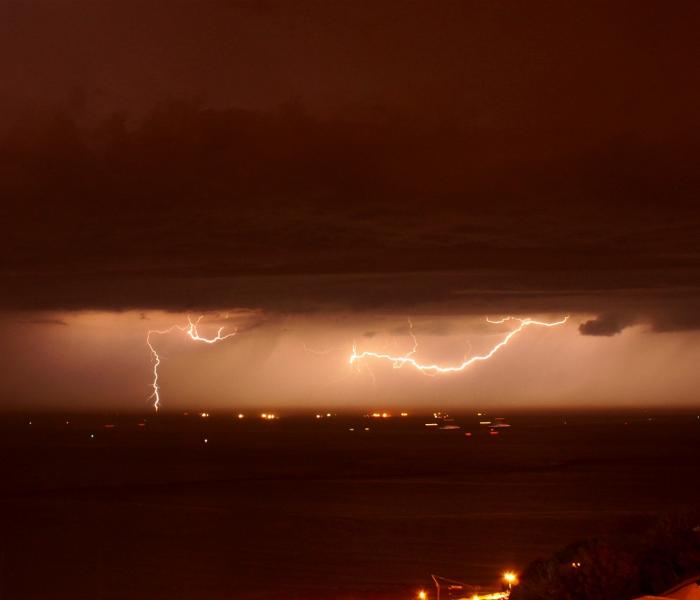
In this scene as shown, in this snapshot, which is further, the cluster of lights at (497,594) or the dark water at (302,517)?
the dark water at (302,517)

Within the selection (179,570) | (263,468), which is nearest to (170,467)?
(263,468)

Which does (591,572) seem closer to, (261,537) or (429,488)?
(261,537)

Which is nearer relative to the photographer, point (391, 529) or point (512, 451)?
point (391, 529)

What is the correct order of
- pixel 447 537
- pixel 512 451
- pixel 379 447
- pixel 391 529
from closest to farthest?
pixel 447 537
pixel 391 529
pixel 512 451
pixel 379 447

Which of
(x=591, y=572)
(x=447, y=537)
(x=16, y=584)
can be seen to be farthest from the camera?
(x=447, y=537)

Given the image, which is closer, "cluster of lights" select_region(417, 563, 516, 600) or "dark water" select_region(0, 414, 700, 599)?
"cluster of lights" select_region(417, 563, 516, 600)

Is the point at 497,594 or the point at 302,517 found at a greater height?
the point at 302,517

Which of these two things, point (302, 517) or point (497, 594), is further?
point (302, 517)
